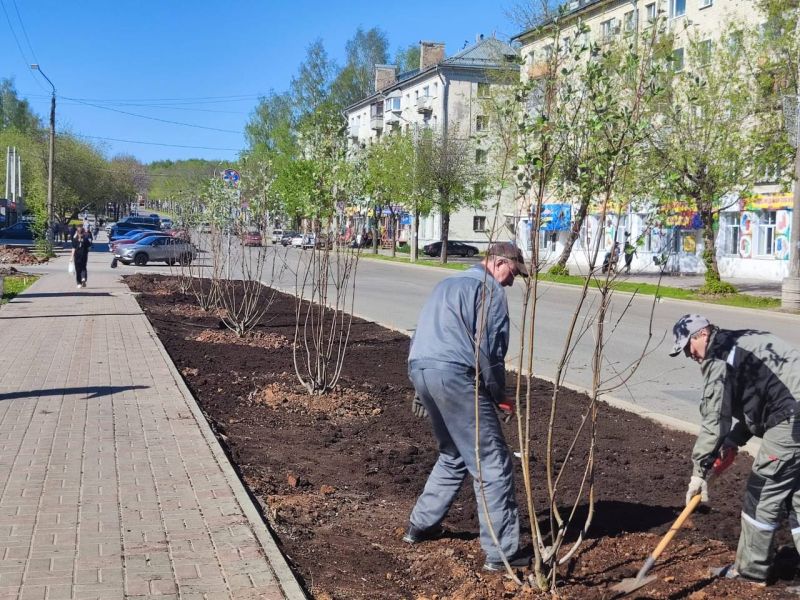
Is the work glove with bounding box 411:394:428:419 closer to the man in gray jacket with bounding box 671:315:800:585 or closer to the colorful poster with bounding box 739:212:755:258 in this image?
the man in gray jacket with bounding box 671:315:800:585

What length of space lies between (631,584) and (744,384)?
3.51 ft

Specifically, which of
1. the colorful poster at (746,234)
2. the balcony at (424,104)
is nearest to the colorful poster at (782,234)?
the colorful poster at (746,234)

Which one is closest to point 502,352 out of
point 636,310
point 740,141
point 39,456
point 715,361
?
point 715,361

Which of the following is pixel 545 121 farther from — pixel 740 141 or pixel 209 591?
pixel 740 141

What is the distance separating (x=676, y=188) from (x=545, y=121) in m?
0.68

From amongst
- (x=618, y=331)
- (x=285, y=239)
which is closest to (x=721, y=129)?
(x=618, y=331)

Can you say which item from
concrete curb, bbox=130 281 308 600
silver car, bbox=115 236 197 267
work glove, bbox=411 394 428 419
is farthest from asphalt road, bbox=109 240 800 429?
silver car, bbox=115 236 197 267

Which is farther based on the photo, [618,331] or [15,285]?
[15,285]

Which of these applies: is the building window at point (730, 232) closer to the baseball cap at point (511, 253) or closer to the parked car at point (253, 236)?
the parked car at point (253, 236)

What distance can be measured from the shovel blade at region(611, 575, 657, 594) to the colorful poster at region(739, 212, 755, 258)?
35.3 m

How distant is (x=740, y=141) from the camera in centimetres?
2394

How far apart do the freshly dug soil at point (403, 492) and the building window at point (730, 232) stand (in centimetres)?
3120

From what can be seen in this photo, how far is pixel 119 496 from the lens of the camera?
17.7 ft

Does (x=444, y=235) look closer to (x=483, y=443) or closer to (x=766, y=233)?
(x=766, y=233)
